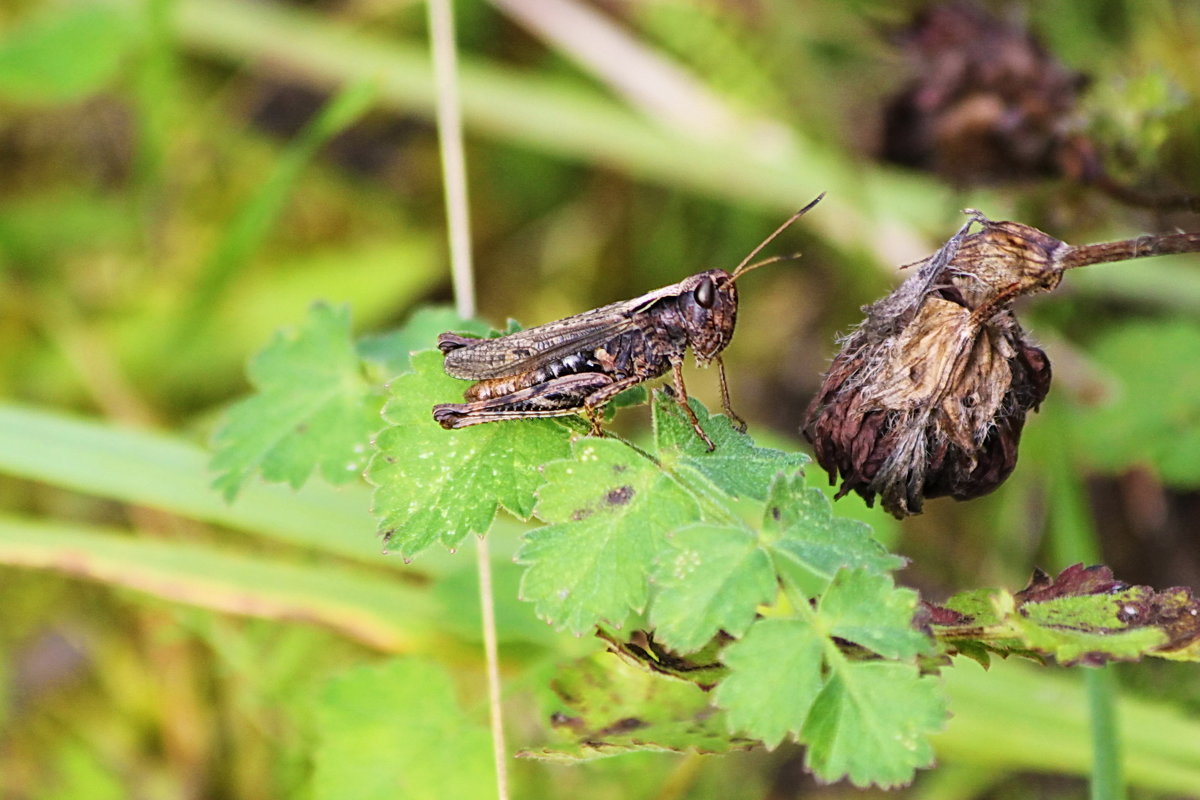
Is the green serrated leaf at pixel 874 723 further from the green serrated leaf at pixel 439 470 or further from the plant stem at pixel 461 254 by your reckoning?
the plant stem at pixel 461 254

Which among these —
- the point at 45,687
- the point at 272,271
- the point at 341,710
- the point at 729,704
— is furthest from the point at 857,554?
the point at 272,271

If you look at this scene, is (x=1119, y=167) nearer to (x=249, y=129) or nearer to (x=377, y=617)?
(x=377, y=617)

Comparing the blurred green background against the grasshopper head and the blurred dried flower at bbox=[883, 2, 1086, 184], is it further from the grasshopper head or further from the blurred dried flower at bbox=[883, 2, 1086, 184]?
the grasshopper head

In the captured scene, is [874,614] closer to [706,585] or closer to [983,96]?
[706,585]

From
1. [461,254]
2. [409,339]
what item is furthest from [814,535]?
[461,254]

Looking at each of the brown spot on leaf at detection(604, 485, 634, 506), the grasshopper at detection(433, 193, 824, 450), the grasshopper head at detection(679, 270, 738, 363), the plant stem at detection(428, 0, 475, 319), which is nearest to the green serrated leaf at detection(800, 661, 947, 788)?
the brown spot on leaf at detection(604, 485, 634, 506)

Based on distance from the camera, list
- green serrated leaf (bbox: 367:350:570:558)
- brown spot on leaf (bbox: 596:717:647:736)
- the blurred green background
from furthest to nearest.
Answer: the blurred green background → brown spot on leaf (bbox: 596:717:647:736) → green serrated leaf (bbox: 367:350:570:558)
